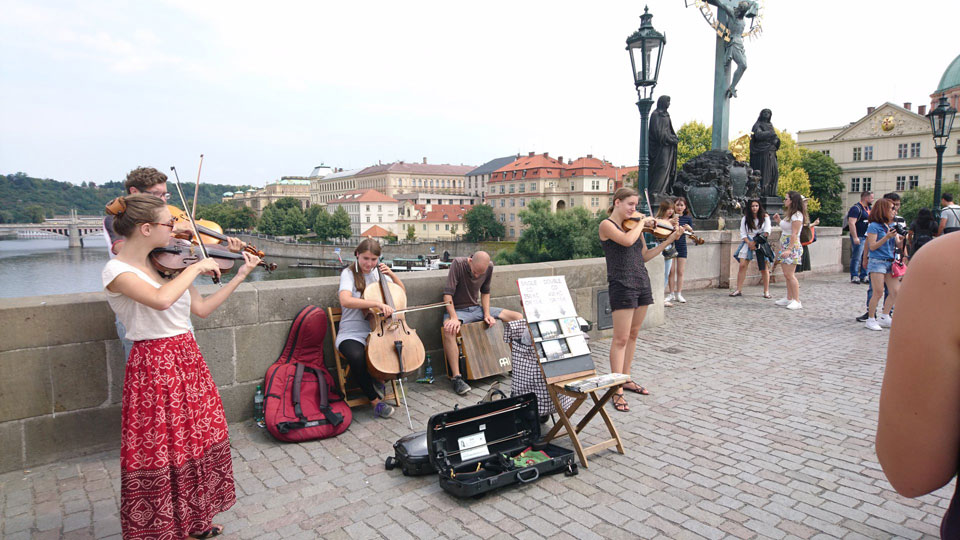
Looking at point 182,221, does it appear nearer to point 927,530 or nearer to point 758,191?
point 927,530

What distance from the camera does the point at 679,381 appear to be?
6.25 metres

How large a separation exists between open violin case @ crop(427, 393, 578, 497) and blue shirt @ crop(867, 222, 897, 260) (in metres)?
6.88

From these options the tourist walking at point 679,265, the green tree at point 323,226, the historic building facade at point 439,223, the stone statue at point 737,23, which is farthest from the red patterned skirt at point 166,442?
the green tree at point 323,226

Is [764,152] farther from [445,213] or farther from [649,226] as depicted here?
[445,213]

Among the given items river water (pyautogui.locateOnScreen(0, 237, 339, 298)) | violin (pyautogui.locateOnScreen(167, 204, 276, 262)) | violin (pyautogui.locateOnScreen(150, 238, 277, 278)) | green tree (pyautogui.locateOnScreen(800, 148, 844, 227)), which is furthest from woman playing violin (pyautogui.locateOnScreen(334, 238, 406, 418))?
green tree (pyautogui.locateOnScreen(800, 148, 844, 227))

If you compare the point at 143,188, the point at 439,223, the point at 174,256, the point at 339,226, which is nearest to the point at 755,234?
the point at 143,188

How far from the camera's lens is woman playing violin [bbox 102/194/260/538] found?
298cm

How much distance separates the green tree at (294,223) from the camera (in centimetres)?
13112

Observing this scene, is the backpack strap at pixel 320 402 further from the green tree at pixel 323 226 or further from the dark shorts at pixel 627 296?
the green tree at pixel 323 226

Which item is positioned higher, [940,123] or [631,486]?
[940,123]

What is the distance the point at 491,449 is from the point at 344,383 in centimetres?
177

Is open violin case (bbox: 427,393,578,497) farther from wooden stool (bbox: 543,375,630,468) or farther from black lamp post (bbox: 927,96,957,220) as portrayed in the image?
black lamp post (bbox: 927,96,957,220)

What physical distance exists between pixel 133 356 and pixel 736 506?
3.67 metres

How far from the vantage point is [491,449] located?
430 centimetres
